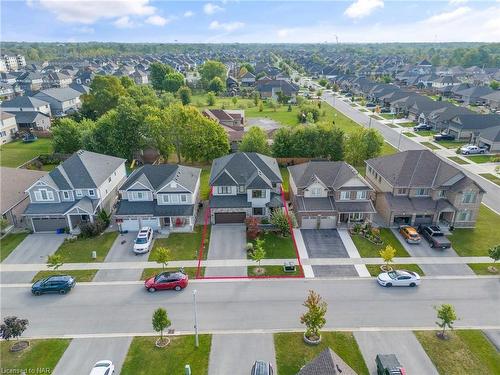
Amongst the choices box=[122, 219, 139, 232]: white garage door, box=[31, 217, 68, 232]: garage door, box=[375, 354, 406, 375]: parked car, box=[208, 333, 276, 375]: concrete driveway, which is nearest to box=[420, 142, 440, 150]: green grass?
box=[375, 354, 406, 375]: parked car

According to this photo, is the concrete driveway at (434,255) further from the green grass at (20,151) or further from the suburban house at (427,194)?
the green grass at (20,151)

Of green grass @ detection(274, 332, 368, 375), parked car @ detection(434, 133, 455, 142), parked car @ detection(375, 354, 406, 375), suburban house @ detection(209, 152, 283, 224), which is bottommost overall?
green grass @ detection(274, 332, 368, 375)

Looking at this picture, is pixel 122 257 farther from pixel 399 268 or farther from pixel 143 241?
pixel 399 268

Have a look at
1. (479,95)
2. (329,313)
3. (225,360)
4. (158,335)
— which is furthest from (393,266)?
(479,95)

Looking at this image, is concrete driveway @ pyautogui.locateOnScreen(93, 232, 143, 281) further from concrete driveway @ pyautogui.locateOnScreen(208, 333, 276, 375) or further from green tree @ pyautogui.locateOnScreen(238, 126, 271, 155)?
green tree @ pyautogui.locateOnScreen(238, 126, 271, 155)

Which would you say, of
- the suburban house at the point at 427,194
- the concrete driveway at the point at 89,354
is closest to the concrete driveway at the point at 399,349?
the concrete driveway at the point at 89,354

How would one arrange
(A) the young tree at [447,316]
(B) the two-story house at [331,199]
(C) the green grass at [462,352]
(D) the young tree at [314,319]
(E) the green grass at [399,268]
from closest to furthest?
(C) the green grass at [462,352], (D) the young tree at [314,319], (A) the young tree at [447,316], (E) the green grass at [399,268], (B) the two-story house at [331,199]

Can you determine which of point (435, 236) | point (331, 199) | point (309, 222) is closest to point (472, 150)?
point (435, 236)
